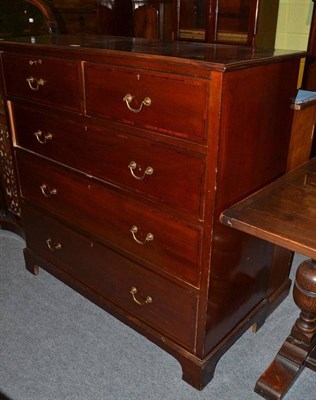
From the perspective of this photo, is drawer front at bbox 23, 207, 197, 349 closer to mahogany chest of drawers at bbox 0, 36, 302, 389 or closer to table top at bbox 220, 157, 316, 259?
mahogany chest of drawers at bbox 0, 36, 302, 389

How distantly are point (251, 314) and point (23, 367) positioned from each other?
0.92 meters

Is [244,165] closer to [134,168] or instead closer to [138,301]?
[134,168]

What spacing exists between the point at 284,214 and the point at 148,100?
1.66ft

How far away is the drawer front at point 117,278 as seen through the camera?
4.71ft

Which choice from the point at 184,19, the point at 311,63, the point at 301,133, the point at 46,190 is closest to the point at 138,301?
the point at 46,190

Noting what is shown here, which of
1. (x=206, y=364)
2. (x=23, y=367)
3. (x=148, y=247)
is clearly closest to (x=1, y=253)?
(x=23, y=367)

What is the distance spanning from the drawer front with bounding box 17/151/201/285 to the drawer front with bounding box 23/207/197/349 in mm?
71

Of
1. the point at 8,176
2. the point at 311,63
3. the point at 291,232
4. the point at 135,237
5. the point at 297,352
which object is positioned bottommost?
the point at 297,352

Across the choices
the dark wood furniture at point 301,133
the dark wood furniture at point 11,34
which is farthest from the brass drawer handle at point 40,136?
the dark wood furniture at point 301,133

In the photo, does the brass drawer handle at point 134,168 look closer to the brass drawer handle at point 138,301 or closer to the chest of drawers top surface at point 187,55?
the chest of drawers top surface at point 187,55

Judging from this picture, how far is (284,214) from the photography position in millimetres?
1095

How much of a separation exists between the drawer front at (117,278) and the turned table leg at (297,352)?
1.06ft

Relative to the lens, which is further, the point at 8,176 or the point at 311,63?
the point at 311,63

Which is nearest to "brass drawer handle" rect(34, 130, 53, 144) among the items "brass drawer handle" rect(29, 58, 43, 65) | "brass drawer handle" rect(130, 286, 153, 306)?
"brass drawer handle" rect(29, 58, 43, 65)
